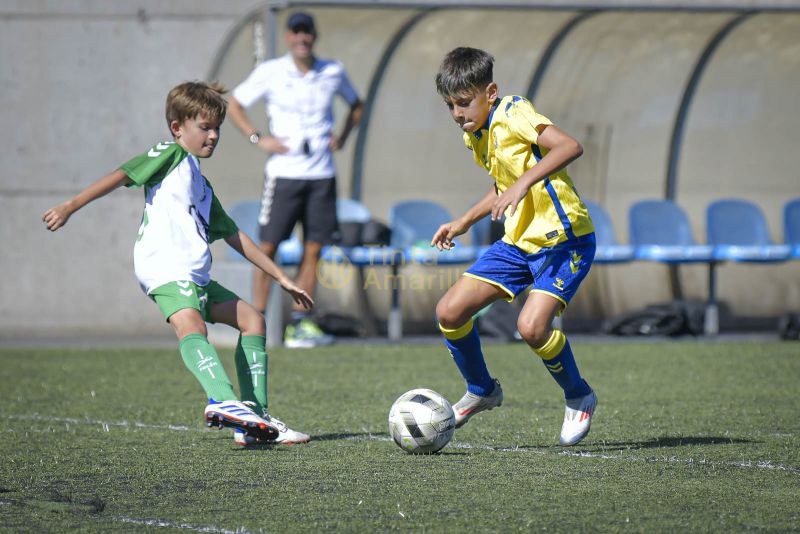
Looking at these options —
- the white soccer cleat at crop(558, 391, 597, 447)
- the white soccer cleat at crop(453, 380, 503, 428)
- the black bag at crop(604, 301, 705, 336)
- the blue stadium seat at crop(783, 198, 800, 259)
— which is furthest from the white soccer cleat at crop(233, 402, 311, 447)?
the blue stadium seat at crop(783, 198, 800, 259)

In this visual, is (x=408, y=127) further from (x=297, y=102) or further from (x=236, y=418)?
(x=236, y=418)

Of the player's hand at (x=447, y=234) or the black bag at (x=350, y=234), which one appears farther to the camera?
the black bag at (x=350, y=234)

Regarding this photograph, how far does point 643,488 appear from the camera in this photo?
432cm

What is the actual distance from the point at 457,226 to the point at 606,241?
6.46 metres

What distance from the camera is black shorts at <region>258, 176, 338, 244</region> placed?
945 cm

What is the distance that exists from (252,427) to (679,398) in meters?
2.96

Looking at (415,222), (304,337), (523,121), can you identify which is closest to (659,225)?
(415,222)

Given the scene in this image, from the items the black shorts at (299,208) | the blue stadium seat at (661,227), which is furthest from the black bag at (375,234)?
the blue stadium seat at (661,227)

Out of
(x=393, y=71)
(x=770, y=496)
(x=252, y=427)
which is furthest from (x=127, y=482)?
(x=393, y=71)

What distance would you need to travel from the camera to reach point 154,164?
5.27m

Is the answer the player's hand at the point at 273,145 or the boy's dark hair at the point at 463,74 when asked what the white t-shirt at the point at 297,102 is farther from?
the boy's dark hair at the point at 463,74

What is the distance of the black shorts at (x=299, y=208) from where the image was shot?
9453 mm

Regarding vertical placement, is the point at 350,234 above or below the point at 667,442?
above

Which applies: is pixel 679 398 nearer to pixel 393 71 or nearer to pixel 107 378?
pixel 107 378
